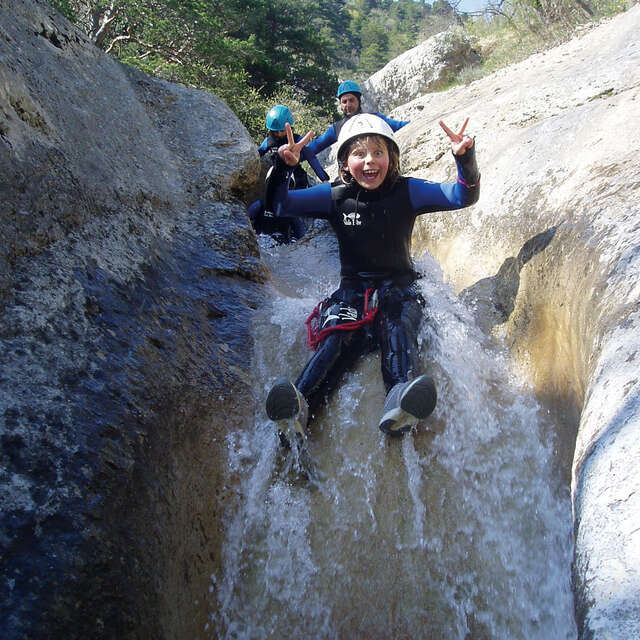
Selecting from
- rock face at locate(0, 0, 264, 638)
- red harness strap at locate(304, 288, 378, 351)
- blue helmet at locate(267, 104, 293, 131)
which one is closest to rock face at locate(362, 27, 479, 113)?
blue helmet at locate(267, 104, 293, 131)

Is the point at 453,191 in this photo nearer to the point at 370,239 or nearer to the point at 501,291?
the point at 370,239

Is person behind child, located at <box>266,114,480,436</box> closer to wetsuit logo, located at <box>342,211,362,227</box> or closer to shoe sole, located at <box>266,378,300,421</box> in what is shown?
wetsuit logo, located at <box>342,211,362,227</box>

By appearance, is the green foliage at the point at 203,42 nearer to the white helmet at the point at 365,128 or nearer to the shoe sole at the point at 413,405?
the white helmet at the point at 365,128

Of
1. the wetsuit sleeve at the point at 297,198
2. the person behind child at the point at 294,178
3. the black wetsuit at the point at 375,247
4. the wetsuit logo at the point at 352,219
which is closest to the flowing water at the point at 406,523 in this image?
the black wetsuit at the point at 375,247

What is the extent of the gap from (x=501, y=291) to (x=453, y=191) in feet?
2.72

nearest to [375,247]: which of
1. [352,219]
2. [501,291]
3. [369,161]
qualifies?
[352,219]

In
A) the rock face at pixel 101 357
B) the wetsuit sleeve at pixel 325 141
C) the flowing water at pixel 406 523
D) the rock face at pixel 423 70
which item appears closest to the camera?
the rock face at pixel 101 357

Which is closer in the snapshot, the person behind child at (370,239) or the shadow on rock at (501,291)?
the person behind child at (370,239)

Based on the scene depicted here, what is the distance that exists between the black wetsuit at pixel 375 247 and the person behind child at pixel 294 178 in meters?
2.70

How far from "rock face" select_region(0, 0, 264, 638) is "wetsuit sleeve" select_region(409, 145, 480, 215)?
142 centimetres

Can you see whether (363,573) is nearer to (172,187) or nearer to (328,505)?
(328,505)

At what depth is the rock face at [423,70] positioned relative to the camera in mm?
16094

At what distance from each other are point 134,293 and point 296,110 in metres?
11.9

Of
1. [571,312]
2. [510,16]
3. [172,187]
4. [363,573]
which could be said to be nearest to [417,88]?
[510,16]
